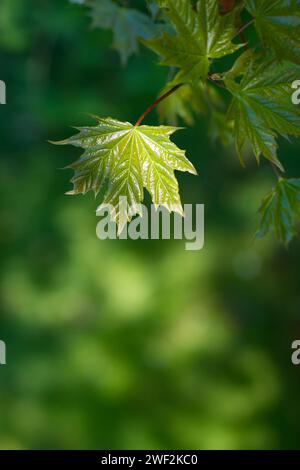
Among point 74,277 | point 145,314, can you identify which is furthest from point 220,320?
point 74,277

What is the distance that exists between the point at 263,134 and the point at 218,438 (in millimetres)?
2165

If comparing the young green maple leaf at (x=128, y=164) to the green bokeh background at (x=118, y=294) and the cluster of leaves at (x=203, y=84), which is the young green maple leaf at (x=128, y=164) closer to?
the cluster of leaves at (x=203, y=84)

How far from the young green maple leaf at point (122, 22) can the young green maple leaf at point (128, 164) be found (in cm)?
38

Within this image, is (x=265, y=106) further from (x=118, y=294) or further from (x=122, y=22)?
(x=118, y=294)

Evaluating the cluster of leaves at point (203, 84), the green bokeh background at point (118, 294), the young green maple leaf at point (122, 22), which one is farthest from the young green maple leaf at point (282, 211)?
the green bokeh background at point (118, 294)

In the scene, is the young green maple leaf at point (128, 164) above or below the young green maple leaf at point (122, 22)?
below

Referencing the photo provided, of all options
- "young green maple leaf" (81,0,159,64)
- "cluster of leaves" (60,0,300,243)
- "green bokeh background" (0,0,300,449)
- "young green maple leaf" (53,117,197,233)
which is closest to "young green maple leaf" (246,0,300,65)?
"cluster of leaves" (60,0,300,243)

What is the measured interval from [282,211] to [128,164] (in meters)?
0.20

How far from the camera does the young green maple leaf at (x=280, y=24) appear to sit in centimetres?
69

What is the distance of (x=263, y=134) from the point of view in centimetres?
72

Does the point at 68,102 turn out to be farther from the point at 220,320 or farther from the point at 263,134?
the point at 263,134

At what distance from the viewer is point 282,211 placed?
2.79 ft

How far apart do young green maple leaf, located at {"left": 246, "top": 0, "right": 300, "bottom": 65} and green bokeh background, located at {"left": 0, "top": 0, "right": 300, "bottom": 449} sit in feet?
7.20

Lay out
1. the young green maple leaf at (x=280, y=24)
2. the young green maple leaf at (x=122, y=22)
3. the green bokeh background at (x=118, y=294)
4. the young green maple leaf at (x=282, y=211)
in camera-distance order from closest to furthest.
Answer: the young green maple leaf at (x=280, y=24) < the young green maple leaf at (x=282, y=211) < the young green maple leaf at (x=122, y=22) < the green bokeh background at (x=118, y=294)
